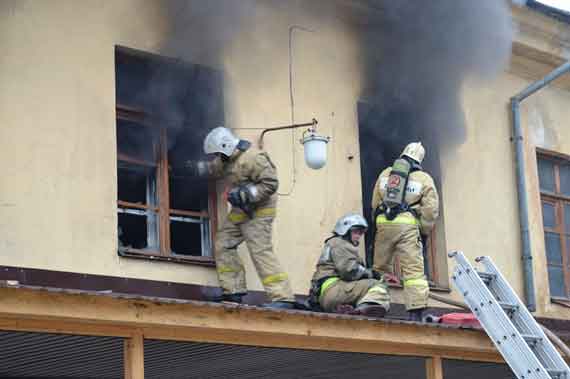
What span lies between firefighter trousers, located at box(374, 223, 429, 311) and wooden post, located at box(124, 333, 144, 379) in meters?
2.79

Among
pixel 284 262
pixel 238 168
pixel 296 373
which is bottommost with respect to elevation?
pixel 296 373

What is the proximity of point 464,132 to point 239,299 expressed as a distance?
11.8 ft

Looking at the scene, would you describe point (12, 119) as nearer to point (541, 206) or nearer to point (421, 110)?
point (421, 110)

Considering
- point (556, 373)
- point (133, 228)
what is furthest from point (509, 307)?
point (133, 228)

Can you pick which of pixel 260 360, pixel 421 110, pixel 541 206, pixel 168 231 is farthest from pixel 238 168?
pixel 541 206

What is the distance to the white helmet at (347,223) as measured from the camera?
10.1 metres

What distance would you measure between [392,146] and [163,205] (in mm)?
3021

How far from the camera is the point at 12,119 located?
8.85 m

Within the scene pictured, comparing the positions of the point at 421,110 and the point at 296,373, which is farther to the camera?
the point at 421,110

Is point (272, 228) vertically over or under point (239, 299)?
over

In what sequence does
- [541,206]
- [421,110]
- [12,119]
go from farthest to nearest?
[541,206] < [421,110] < [12,119]

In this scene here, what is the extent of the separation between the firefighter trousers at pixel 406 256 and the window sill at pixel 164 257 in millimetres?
1498

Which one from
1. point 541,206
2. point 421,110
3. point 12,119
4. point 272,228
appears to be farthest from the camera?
point 541,206

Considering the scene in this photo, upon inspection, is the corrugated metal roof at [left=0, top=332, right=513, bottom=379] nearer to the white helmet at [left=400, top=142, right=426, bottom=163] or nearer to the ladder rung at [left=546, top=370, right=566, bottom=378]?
the ladder rung at [left=546, top=370, right=566, bottom=378]
